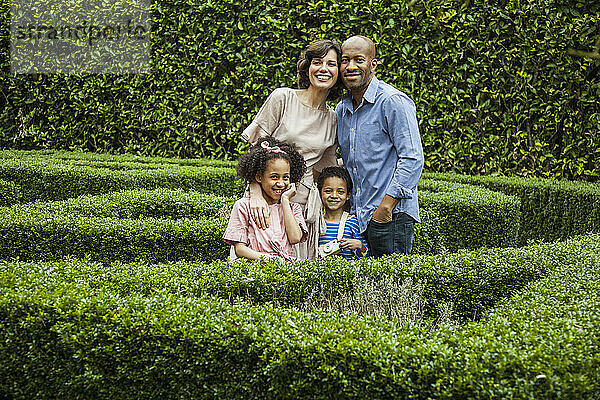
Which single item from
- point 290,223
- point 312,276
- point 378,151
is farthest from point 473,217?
point 312,276

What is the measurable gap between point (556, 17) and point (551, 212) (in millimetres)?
2876

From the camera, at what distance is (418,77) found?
8.64m

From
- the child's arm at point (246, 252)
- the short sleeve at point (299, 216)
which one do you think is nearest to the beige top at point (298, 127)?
the short sleeve at point (299, 216)

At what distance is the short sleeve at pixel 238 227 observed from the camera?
365 cm

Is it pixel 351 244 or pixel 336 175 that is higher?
pixel 336 175

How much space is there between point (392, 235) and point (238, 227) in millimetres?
1009

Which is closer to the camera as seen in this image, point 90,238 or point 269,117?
point 269,117

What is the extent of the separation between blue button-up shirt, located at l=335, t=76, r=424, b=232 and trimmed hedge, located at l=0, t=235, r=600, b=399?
3.42 ft

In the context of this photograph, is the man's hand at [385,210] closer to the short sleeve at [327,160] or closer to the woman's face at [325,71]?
the short sleeve at [327,160]

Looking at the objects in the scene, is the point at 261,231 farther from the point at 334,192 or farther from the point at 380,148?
the point at 380,148

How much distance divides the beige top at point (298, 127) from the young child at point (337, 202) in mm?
138

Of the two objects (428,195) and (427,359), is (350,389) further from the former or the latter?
(428,195)

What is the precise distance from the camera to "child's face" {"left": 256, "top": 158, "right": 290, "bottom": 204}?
3.67m

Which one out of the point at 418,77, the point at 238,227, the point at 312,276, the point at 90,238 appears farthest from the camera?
the point at 418,77
